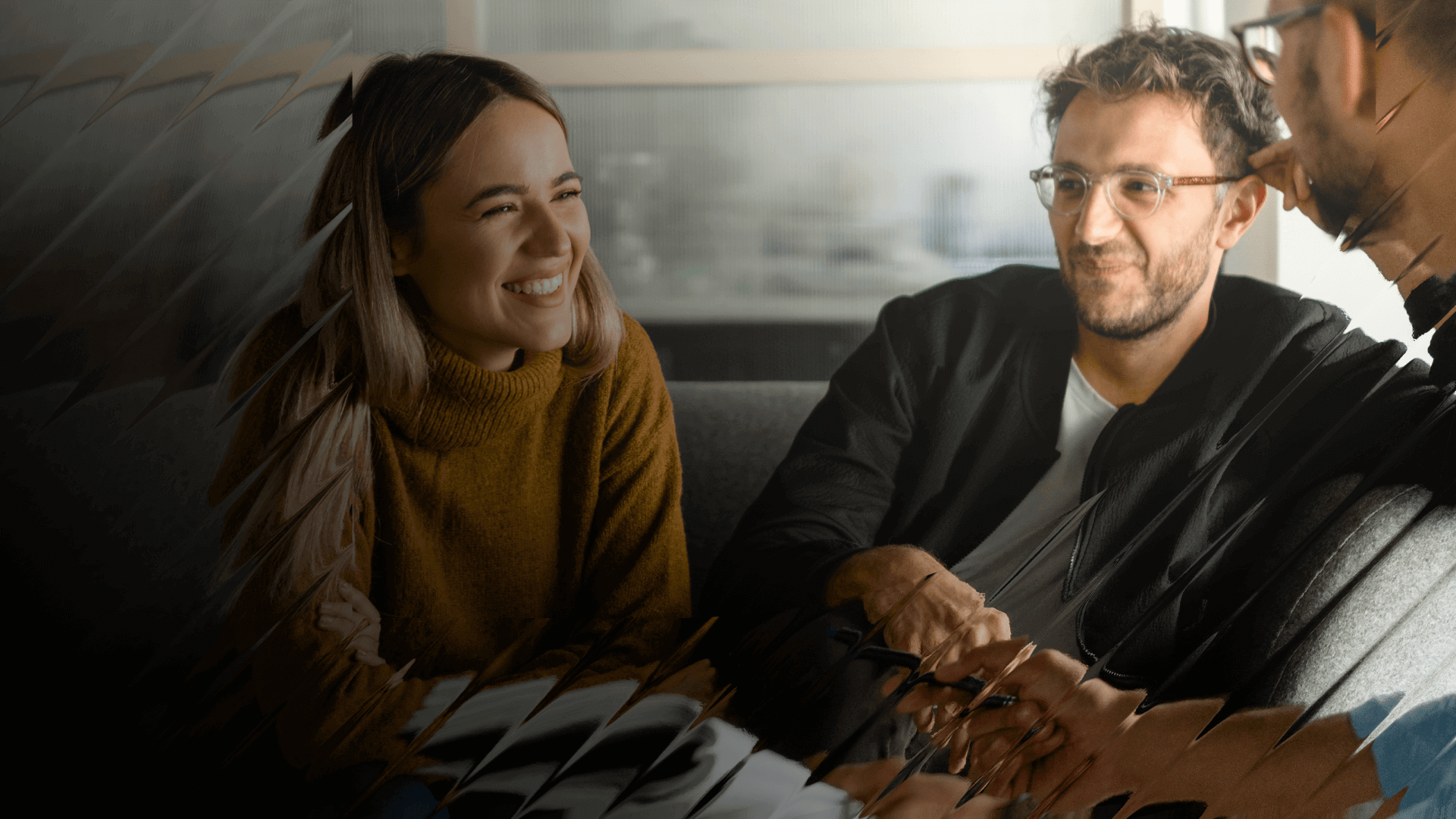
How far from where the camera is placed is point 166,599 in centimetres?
76

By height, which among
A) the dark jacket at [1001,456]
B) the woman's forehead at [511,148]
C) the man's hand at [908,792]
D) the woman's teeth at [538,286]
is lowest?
the man's hand at [908,792]

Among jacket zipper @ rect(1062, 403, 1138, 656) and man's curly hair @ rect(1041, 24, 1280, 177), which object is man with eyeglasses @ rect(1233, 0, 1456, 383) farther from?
jacket zipper @ rect(1062, 403, 1138, 656)

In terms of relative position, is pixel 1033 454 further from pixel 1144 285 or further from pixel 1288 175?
pixel 1288 175

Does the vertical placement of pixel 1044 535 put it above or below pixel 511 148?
below

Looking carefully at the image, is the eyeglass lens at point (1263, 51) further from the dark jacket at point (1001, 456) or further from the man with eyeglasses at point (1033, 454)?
the dark jacket at point (1001, 456)

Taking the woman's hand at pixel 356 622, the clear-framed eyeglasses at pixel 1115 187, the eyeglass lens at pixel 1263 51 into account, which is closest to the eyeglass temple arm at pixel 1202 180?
the clear-framed eyeglasses at pixel 1115 187

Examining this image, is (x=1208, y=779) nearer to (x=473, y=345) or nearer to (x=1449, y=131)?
(x=1449, y=131)

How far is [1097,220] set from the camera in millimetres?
747

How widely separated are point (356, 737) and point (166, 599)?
24 centimetres

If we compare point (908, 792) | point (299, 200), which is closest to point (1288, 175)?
point (908, 792)

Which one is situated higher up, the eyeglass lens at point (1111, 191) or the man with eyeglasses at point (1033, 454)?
the eyeglass lens at point (1111, 191)

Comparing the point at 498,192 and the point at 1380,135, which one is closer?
the point at 498,192

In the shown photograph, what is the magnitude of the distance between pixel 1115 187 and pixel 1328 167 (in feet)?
0.82

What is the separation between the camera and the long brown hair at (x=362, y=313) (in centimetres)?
71
